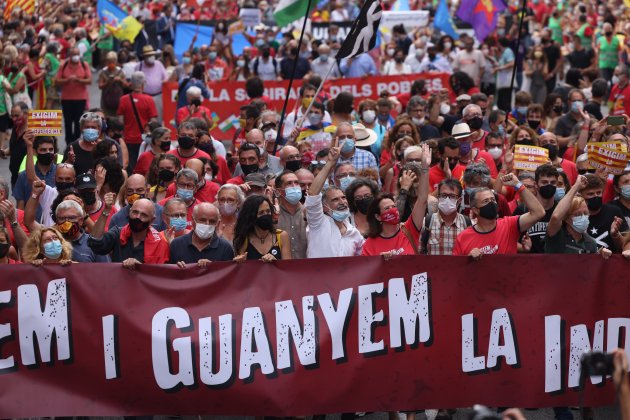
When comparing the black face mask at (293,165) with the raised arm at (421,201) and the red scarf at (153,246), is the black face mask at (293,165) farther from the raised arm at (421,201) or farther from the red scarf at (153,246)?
the red scarf at (153,246)

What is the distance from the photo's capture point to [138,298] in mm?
8008

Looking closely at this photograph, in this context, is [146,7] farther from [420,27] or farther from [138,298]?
[138,298]

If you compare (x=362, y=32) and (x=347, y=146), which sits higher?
(x=362, y=32)

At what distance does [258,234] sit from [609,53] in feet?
54.5

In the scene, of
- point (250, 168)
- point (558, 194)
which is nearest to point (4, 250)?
point (250, 168)

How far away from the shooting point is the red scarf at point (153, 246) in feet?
28.2

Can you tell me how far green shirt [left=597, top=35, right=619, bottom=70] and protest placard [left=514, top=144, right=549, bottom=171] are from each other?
46.5 feet

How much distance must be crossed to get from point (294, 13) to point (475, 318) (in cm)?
961

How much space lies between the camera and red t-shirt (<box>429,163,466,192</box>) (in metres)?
11.1

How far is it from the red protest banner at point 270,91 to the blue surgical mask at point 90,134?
7.48 m

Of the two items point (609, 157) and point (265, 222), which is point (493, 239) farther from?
point (609, 157)

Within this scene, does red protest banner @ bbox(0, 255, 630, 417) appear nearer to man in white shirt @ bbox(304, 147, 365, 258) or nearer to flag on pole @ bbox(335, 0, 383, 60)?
man in white shirt @ bbox(304, 147, 365, 258)

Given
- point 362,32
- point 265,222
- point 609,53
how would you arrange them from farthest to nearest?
point 609,53 < point 362,32 < point 265,222

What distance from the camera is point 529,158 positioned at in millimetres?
10188
